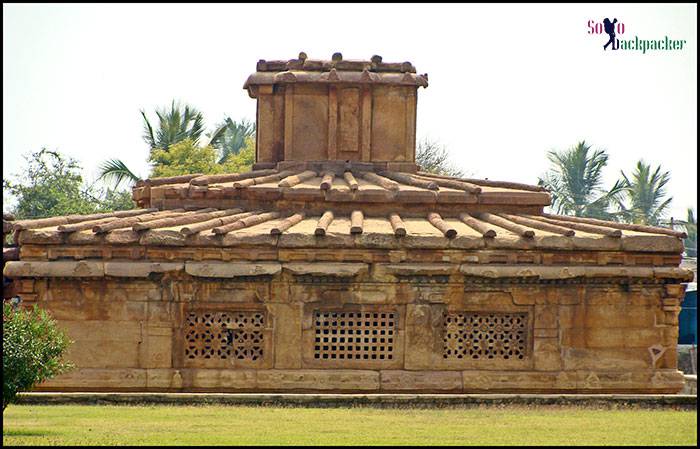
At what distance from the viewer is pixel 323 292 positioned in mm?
23500

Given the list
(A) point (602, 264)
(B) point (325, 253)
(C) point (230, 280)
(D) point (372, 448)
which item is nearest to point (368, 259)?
(B) point (325, 253)

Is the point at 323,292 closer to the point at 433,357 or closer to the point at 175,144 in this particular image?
the point at 433,357

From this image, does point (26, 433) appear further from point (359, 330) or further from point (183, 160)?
point (183, 160)

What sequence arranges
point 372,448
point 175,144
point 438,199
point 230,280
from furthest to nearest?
point 175,144
point 438,199
point 230,280
point 372,448

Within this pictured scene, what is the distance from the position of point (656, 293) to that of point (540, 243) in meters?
2.02

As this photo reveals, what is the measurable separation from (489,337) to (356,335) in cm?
204

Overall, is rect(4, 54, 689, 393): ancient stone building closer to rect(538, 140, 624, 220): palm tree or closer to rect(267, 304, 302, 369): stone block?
rect(267, 304, 302, 369): stone block

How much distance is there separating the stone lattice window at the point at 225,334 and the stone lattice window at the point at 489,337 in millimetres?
2930

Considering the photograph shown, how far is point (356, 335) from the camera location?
23656 millimetres

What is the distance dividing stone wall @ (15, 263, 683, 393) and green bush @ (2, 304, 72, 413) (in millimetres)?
4211

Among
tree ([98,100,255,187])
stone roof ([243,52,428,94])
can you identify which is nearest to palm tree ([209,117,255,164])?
tree ([98,100,255,187])

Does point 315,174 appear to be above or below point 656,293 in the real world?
above

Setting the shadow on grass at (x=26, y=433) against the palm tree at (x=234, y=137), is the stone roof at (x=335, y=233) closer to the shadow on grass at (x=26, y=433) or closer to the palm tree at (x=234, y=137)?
the shadow on grass at (x=26, y=433)

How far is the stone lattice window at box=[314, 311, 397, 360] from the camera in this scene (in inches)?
930
